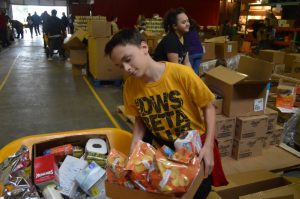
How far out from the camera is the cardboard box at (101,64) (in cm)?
561

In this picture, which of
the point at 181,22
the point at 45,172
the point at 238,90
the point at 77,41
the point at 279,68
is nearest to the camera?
the point at 45,172

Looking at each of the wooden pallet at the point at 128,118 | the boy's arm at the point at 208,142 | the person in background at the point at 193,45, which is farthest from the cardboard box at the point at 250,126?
the person in background at the point at 193,45

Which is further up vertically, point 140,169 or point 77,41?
point 77,41

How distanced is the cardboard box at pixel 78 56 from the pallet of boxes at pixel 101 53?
0.81 meters

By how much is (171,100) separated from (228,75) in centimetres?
141

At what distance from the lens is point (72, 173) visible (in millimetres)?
1748

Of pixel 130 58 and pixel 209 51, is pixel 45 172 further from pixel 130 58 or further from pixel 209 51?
pixel 209 51

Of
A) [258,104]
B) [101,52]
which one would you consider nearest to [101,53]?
[101,52]

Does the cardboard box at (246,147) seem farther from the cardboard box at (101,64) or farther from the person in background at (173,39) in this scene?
the cardboard box at (101,64)

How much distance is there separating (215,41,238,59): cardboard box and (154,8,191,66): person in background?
3.03 m

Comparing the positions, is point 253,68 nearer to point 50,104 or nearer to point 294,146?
point 294,146

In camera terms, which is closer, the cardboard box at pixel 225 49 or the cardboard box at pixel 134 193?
the cardboard box at pixel 134 193

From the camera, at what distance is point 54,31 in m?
8.97

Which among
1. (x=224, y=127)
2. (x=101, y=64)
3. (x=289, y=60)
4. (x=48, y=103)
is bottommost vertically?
(x=48, y=103)
